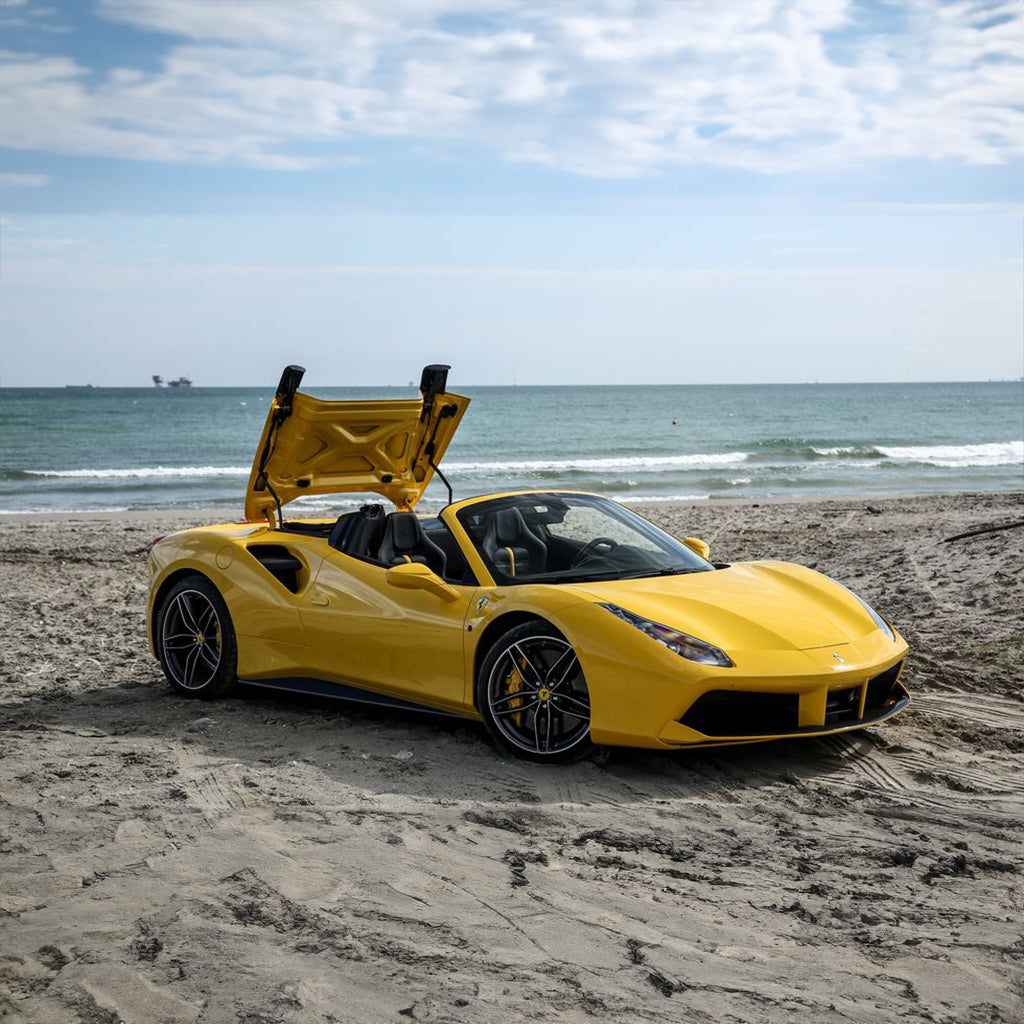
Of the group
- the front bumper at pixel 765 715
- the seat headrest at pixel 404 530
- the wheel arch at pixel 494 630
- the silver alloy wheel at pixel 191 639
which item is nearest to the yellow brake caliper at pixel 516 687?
the wheel arch at pixel 494 630

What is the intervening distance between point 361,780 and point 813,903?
2.25 meters

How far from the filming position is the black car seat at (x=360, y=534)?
701 centimetres

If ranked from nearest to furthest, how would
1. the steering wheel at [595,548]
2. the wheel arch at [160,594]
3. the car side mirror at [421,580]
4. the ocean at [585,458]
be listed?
the car side mirror at [421,580] → the steering wheel at [595,548] → the wheel arch at [160,594] → the ocean at [585,458]

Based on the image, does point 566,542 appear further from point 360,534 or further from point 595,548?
point 360,534

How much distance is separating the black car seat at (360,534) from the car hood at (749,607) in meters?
1.53

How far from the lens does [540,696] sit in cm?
585

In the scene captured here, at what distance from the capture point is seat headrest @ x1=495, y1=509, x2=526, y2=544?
662 centimetres

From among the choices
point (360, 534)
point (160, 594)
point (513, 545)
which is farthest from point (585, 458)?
point (513, 545)

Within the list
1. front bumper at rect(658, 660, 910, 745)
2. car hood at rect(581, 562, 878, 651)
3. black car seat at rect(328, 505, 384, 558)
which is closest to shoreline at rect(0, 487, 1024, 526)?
black car seat at rect(328, 505, 384, 558)

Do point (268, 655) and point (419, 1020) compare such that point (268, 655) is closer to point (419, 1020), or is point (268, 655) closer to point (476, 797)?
point (476, 797)

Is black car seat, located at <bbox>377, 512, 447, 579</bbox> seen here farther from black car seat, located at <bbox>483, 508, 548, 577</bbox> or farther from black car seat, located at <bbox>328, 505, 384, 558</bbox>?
black car seat, located at <bbox>483, 508, 548, 577</bbox>

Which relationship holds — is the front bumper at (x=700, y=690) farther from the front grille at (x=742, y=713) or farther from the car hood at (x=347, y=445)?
the car hood at (x=347, y=445)

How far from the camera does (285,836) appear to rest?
15.7 feet

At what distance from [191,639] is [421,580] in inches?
80.7
